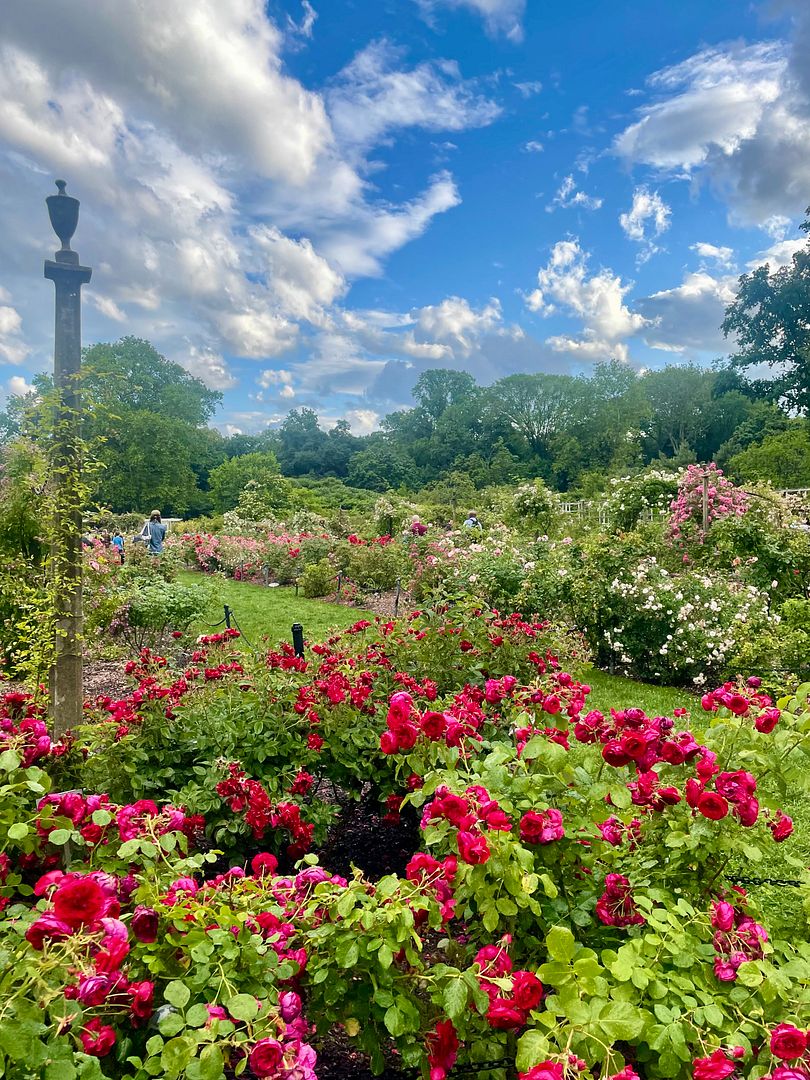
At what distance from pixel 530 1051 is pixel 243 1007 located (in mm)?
444

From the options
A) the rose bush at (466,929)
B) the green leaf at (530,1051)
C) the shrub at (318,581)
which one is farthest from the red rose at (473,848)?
the shrub at (318,581)

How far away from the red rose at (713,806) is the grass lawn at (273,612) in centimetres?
609

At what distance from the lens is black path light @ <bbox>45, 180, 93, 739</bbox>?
326cm

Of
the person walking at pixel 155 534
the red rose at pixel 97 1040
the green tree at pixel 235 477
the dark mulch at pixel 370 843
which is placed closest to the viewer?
the red rose at pixel 97 1040

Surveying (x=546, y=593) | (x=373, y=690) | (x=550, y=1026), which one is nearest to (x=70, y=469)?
(x=373, y=690)

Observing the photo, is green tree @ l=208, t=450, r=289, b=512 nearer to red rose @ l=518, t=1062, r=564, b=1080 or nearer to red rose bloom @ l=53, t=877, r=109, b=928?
red rose bloom @ l=53, t=877, r=109, b=928

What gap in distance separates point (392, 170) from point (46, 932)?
12.5m

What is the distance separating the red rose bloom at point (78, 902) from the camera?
3.16 ft

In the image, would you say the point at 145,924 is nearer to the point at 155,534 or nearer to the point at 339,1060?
the point at 339,1060

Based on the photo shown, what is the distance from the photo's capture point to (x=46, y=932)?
3.12 feet

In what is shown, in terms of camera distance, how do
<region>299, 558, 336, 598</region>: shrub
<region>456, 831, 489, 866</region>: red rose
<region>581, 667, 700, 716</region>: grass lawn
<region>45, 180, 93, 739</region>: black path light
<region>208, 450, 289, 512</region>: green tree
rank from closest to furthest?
1. <region>456, 831, 489, 866</region>: red rose
2. <region>45, 180, 93, 739</region>: black path light
3. <region>581, 667, 700, 716</region>: grass lawn
4. <region>299, 558, 336, 598</region>: shrub
5. <region>208, 450, 289, 512</region>: green tree

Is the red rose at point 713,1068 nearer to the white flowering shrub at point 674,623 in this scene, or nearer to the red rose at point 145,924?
the red rose at point 145,924

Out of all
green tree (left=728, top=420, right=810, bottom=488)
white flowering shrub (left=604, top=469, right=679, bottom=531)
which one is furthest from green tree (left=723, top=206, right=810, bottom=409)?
white flowering shrub (left=604, top=469, right=679, bottom=531)

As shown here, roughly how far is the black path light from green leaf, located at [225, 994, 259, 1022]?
9.19 feet
